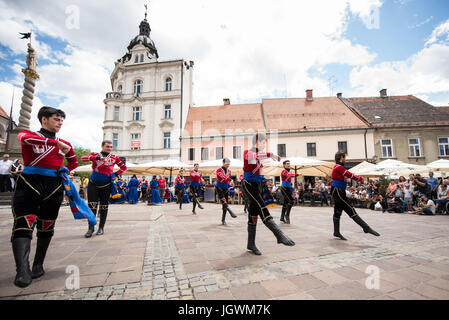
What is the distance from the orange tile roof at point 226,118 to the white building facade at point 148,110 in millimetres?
1421

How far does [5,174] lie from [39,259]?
11.8 metres

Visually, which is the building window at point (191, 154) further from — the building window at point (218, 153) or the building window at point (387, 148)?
the building window at point (387, 148)

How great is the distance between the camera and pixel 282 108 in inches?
1091

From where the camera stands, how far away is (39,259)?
2525mm

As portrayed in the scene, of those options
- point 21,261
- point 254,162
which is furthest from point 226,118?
point 21,261

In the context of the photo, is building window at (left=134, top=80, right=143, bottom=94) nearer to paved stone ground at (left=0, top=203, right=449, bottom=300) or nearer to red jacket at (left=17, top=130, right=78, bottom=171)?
paved stone ground at (left=0, top=203, right=449, bottom=300)

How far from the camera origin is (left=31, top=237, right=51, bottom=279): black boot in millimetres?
2425

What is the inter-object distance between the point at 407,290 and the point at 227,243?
2555 millimetres

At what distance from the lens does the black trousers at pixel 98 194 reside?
4.63 m

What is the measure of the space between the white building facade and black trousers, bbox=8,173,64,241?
2452cm

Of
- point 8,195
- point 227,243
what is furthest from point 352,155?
point 8,195

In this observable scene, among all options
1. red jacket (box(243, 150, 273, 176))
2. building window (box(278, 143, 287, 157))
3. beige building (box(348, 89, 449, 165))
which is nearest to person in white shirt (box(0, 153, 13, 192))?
red jacket (box(243, 150, 273, 176))

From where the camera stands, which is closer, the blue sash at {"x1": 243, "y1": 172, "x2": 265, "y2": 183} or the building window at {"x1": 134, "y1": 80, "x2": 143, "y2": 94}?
the blue sash at {"x1": 243, "y1": 172, "x2": 265, "y2": 183}
